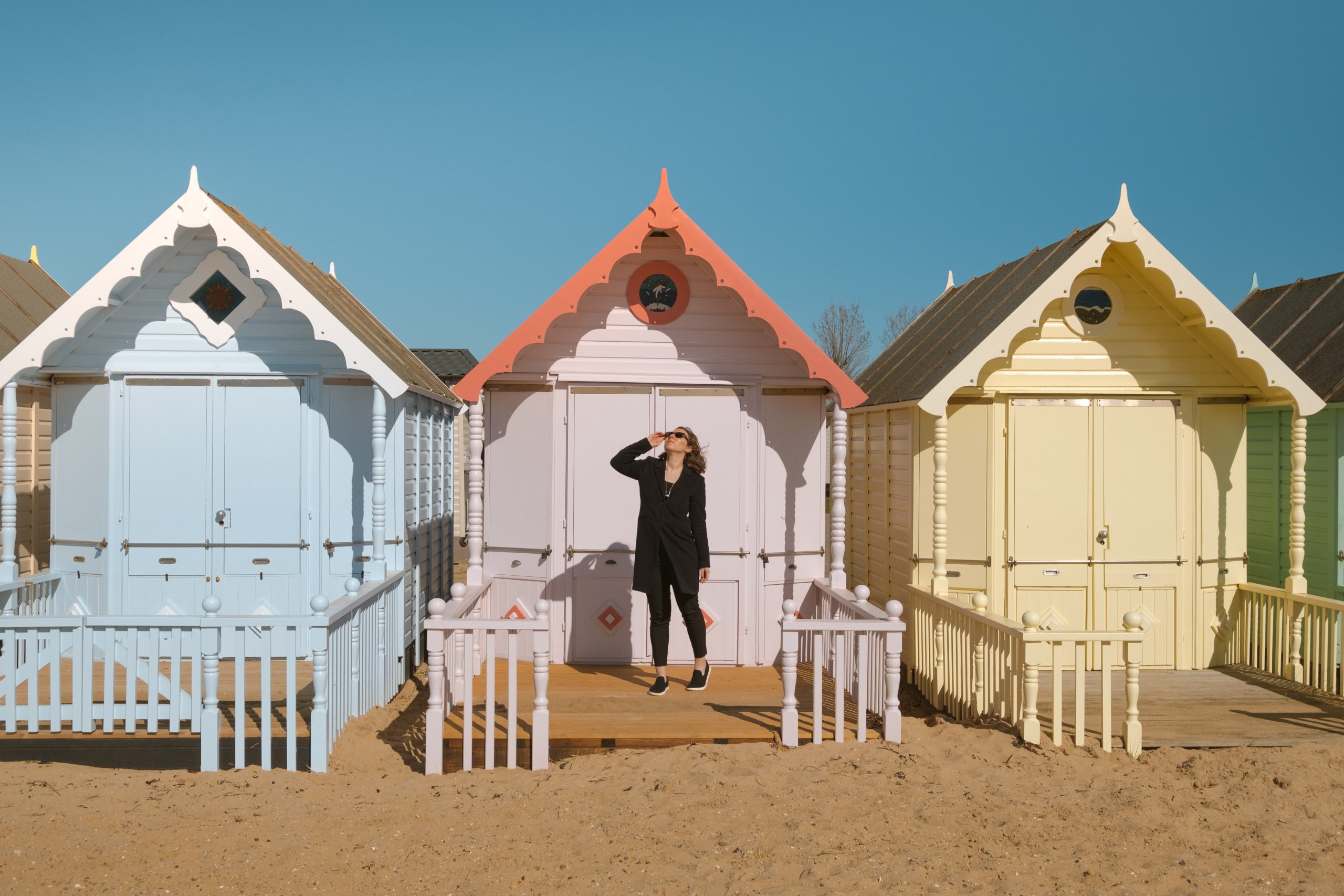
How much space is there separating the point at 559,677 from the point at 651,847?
346 cm

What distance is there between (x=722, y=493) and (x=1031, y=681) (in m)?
3.32

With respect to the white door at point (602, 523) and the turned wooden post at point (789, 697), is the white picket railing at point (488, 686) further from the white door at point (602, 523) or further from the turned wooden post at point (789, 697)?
the white door at point (602, 523)

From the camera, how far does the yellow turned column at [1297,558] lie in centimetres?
959

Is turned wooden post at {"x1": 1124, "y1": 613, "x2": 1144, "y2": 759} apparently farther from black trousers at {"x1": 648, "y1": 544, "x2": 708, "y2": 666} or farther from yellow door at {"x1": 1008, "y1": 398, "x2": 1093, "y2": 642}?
black trousers at {"x1": 648, "y1": 544, "x2": 708, "y2": 666}

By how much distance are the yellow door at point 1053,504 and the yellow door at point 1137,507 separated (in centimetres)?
14

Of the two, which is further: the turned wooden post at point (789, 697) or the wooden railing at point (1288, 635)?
the wooden railing at point (1288, 635)

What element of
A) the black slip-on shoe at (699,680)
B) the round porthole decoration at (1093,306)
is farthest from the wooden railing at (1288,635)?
the black slip-on shoe at (699,680)

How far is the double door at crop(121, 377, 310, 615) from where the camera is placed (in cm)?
982

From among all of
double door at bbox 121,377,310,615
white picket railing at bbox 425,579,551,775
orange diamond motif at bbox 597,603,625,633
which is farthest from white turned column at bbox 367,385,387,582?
white picket railing at bbox 425,579,551,775

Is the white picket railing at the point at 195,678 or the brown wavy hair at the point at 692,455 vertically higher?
the brown wavy hair at the point at 692,455

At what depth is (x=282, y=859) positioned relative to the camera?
5492mm

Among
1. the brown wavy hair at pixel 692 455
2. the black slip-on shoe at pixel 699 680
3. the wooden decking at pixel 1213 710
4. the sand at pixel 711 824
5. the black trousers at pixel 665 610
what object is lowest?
the sand at pixel 711 824

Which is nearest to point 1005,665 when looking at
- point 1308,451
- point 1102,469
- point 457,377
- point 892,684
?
point 892,684

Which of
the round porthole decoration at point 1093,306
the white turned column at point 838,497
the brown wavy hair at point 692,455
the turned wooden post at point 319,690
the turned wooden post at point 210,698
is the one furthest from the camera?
the round porthole decoration at point 1093,306
